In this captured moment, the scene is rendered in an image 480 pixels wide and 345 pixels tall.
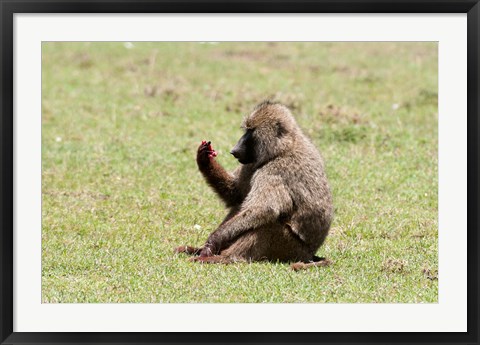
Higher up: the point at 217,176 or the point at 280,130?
the point at 280,130

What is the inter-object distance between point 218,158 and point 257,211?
4821 millimetres

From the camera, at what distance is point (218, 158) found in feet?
39.5

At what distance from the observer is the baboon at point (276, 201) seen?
7.35 metres

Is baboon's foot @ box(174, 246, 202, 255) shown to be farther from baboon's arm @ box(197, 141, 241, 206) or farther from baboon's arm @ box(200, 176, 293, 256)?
baboon's arm @ box(197, 141, 241, 206)

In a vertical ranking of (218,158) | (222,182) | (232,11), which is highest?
(232,11)

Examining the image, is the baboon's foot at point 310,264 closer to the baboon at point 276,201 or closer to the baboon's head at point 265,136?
the baboon at point 276,201

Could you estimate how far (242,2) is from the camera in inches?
224

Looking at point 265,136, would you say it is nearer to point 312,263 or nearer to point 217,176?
point 217,176

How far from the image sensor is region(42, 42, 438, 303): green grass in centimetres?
704

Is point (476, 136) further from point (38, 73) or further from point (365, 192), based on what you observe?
point (365, 192)

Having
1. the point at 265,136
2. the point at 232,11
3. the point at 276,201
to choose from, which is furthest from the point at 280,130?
the point at 232,11

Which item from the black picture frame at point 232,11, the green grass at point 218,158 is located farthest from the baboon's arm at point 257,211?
the black picture frame at point 232,11

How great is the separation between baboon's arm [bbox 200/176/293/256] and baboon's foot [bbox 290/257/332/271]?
1.37ft

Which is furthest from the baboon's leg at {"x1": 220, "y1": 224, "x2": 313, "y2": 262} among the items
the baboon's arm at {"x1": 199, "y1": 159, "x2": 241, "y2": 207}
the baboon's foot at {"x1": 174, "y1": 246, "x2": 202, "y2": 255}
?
the baboon's arm at {"x1": 199, "y1": 159, "x2": 241, "y2": 207}
